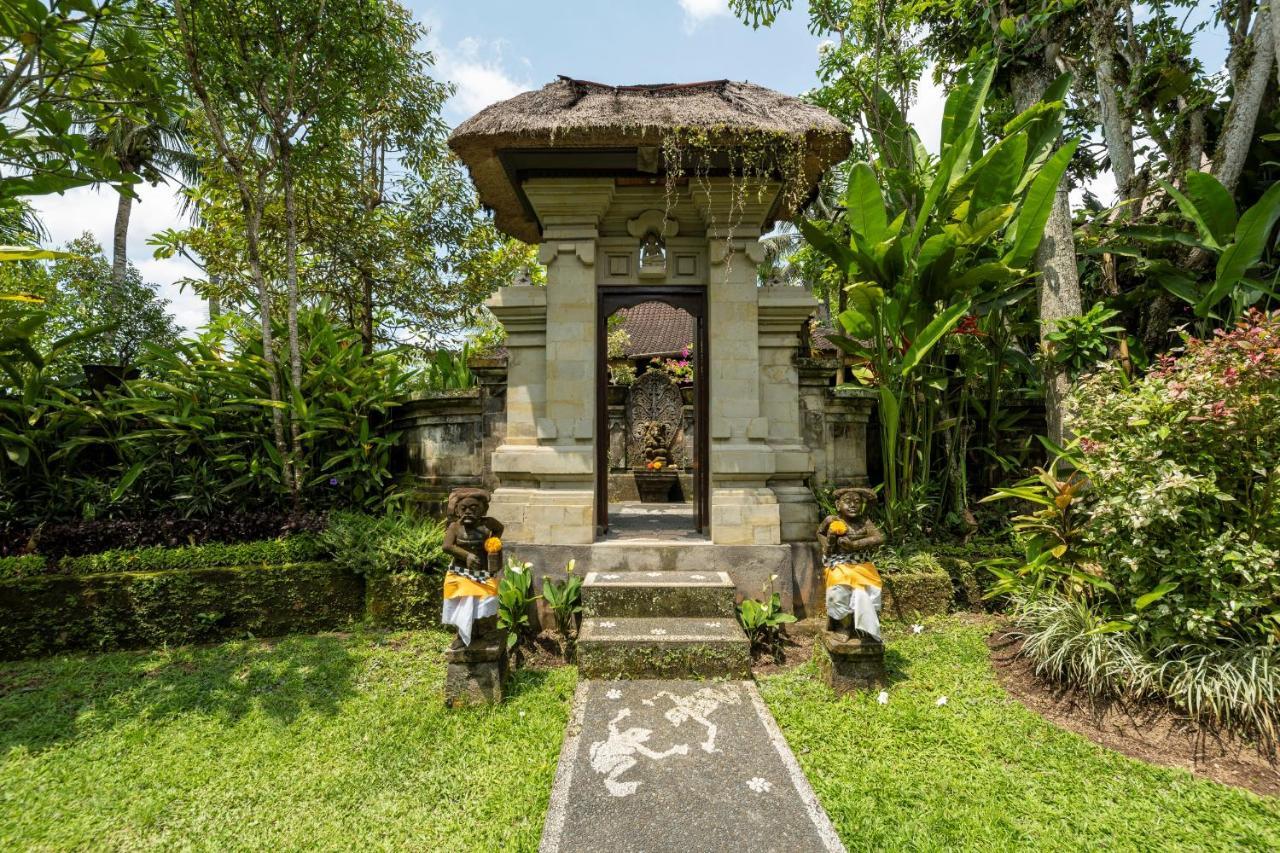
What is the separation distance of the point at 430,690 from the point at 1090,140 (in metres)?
10.5

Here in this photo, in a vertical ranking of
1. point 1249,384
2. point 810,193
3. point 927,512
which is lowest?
point 927,512

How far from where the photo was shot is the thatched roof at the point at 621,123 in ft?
14.8

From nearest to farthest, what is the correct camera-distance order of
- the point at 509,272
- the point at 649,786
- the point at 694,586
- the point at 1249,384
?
the point at 649,786 → the point at 1249,384 → the point at 694,586 → the point at 509,272

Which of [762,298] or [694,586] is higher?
[762,298]

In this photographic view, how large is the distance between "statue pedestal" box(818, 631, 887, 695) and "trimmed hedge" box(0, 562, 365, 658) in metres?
3.96

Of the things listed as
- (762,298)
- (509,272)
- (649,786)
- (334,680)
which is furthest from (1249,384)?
(509,272)

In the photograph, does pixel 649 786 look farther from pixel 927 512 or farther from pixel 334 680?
pixel 927 512

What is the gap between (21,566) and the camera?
4742mm

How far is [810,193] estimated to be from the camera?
219 inches

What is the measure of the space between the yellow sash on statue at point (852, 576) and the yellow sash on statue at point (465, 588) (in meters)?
2.23

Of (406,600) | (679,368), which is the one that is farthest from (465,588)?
(679,368)

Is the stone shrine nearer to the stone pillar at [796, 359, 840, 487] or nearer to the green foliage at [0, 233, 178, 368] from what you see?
the stone pillar at [796, 359, 840, 487]

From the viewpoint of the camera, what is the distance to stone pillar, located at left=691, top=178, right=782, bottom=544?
4.99 meters

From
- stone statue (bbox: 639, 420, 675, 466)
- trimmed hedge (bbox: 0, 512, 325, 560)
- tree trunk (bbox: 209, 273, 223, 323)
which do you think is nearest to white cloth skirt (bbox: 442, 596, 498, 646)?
trimmed hedge (bbox: 0, 512, 325, 560)
